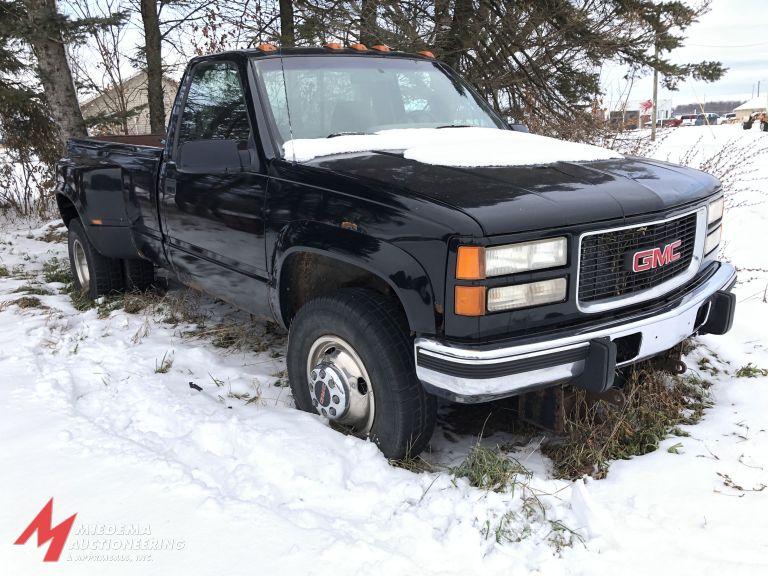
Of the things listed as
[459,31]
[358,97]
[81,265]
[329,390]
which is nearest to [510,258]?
[329,390]

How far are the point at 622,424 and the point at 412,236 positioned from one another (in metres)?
1.45

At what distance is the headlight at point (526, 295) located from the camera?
2396 mm

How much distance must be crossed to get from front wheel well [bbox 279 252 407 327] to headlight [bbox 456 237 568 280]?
2.14 ft

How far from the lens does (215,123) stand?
151 inches

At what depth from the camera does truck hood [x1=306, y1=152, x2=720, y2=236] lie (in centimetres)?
242

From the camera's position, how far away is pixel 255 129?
342cm

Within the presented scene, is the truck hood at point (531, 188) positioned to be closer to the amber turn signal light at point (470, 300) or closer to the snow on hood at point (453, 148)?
the snow on hood at point (453, 148)

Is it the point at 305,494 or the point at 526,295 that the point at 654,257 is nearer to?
the point at 526,295

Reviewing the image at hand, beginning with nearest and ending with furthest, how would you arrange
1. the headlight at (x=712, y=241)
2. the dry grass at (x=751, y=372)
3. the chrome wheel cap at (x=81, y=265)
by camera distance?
the headlight at (x=712, y=241) < the dry grass at (x=751, y=372) < the chrome wheel cap at (x=81, y=265)

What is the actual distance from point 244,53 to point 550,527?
2.96m

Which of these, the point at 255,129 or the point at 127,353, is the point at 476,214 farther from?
the point at 127,353

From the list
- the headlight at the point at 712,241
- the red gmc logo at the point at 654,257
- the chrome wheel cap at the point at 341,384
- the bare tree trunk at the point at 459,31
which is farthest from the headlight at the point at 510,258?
the bare tree trunk at the point at 459,31

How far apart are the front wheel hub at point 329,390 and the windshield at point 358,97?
4.05ft

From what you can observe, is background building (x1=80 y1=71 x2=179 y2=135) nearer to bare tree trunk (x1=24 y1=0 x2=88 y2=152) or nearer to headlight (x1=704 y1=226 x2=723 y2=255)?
bare tree trunk (x1=24 y1=0 x2=88 y2=152)
